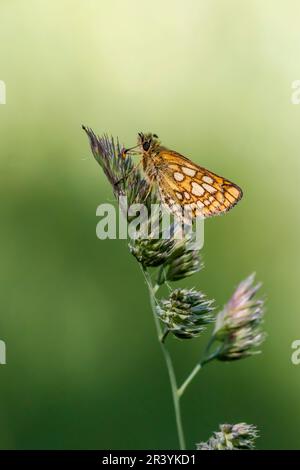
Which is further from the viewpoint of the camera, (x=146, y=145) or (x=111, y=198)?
(x=111, y=198)

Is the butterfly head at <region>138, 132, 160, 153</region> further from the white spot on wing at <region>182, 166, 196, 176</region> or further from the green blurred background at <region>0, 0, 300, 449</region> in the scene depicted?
the green blurred background at <region>0, 0, 300, 449</region>

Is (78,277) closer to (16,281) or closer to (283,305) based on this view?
(16,281)

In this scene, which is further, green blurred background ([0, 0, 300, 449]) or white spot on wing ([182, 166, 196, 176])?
green blurred background ([0, 0, 300, 449])

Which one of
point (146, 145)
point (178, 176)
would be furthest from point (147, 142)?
point (178, 176)

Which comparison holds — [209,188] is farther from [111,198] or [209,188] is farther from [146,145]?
[111,198]

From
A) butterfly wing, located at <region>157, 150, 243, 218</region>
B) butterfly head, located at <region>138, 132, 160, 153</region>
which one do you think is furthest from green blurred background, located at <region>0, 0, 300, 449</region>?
butterfly head, located at <region>138, 132, 160, 153</region>

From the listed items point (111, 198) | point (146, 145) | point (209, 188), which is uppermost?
point (111, 198)

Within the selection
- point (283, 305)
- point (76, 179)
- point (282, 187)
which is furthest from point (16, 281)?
point (282, 187)
